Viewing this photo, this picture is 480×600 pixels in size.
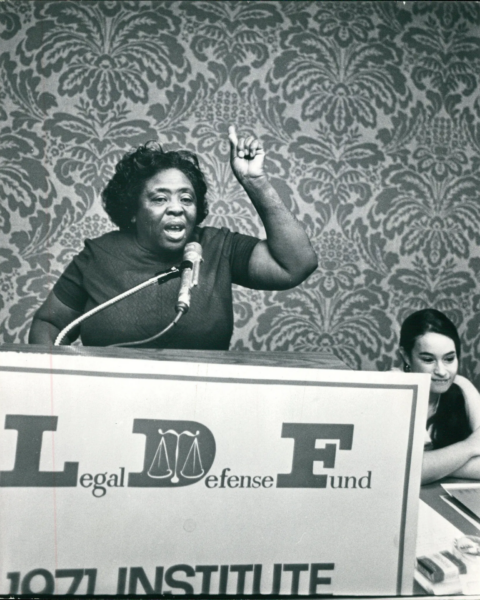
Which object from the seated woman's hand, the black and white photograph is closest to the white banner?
the black and white photograph

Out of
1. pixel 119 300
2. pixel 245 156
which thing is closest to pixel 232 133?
pixel 245 156

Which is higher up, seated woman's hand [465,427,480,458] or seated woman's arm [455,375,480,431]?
seated woman's arm [455,375,480,431]

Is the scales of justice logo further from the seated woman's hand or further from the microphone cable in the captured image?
the seated woman's hand

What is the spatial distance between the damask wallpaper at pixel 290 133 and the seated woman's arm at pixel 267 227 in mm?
23

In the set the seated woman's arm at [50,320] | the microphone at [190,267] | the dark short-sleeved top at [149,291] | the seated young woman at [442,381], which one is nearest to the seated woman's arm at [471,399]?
the seated young woman at [442,381]

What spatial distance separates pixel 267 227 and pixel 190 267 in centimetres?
21

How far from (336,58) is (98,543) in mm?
1200

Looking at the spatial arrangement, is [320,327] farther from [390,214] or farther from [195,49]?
[195,49]

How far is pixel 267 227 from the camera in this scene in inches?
53.1

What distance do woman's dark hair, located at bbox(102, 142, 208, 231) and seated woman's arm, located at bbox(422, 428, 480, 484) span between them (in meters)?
0.78

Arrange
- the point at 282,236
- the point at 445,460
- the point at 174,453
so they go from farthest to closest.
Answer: the point at 282,236, the point at 445,460, the point at 174,453

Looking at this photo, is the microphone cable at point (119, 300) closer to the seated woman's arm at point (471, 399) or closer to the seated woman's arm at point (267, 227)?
the seated woman's arm at point (267, 227)

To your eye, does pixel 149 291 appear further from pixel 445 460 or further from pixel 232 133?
pixel 445 460

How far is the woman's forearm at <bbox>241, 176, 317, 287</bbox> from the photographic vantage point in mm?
1352
